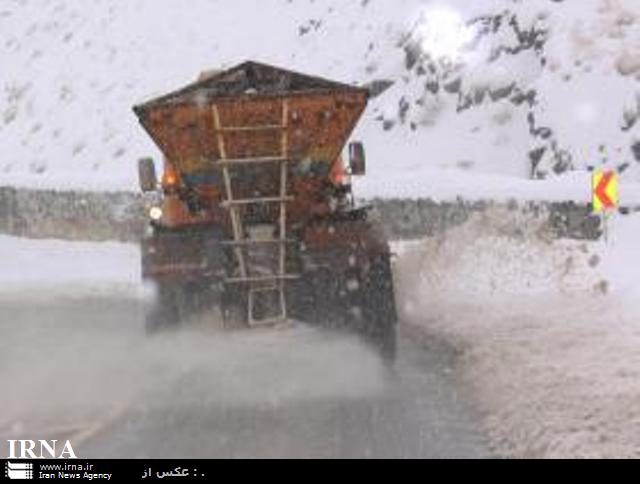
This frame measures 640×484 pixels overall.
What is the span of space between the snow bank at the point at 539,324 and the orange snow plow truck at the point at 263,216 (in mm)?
1389

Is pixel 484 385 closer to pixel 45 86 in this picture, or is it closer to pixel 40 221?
pixel 40 221

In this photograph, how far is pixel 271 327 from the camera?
10.9 metres

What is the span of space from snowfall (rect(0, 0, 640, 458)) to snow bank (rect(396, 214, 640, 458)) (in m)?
0.03

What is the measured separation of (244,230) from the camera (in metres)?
11.5

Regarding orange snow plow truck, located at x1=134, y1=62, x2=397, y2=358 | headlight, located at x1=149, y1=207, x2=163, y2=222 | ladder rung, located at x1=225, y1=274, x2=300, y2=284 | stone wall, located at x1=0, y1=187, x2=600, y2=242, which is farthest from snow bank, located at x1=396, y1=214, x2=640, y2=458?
headlight, located at x1=149, y1=207, x2=163, y2=222

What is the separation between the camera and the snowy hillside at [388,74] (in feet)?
69.1

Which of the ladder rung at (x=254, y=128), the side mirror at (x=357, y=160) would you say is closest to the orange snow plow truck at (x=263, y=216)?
the ladder rung at (x=254, y=128)

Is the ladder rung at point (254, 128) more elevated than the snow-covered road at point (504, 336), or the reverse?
the ladder rung at point (254, 128)

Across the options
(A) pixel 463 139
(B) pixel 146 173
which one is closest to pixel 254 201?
(B) pixel 146 173

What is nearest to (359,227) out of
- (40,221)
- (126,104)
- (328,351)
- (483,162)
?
(328,351)

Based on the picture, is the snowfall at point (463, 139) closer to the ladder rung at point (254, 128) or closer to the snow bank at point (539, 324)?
the snow bank at point (539, 324)

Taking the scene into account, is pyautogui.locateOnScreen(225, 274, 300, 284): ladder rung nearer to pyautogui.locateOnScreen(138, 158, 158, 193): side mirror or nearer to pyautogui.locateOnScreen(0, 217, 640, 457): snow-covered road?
pyautogui.locateOnScreen(0, 217, 640, 457): snow-covered road

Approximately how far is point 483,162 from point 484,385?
42.9 ft

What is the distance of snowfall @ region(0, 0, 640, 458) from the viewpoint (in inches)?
406
